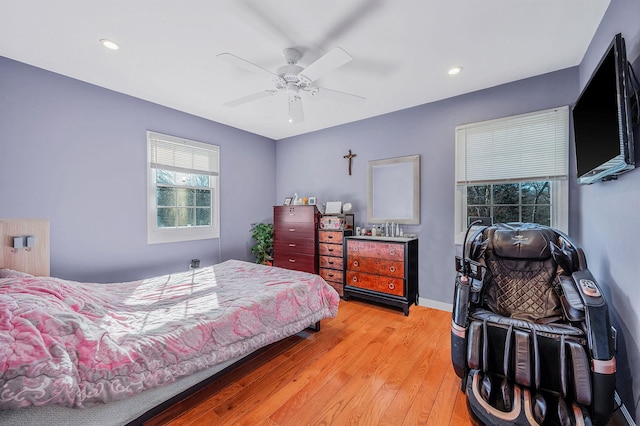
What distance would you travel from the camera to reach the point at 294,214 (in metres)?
4.29

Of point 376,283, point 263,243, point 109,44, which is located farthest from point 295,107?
point 263,243

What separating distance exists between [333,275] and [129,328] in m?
2.73

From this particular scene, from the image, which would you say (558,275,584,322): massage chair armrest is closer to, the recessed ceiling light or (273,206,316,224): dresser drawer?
(273,206,316,224): dresser drawer

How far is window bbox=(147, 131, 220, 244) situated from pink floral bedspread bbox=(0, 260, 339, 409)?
48.1 inches

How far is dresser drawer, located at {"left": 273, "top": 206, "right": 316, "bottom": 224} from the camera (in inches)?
162

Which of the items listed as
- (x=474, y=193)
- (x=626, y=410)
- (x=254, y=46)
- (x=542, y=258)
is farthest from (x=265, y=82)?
(x=626, y=410)

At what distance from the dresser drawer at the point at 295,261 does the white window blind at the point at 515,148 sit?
92.8 inches

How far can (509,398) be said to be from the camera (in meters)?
1.51

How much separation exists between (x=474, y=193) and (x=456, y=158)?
49 cm

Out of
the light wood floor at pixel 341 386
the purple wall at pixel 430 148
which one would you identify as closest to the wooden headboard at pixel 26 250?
the light wood floor at pixel 341 386

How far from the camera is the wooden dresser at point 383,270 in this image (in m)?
3.29

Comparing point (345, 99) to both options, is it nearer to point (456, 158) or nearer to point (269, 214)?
point (456, 158)

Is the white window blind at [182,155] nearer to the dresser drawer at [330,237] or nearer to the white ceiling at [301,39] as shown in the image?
the white ceiling at [301,39]

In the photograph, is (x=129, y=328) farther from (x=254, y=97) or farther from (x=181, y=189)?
(x=181, y=189)
